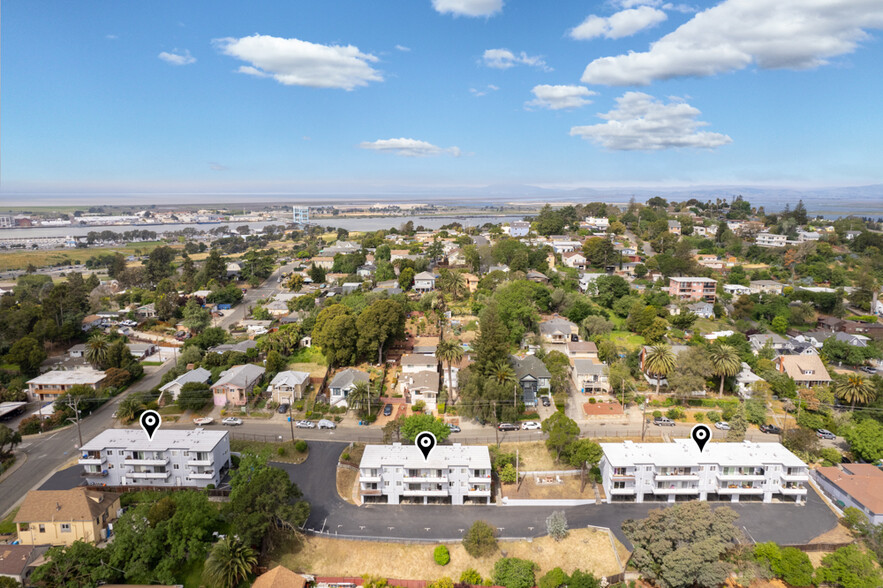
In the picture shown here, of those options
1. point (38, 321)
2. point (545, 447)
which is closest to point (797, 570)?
point (545, 447)

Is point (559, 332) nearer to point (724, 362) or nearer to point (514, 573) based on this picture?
point (724, 362)

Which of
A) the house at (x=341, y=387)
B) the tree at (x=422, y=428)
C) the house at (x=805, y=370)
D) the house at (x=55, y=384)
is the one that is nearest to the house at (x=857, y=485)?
the house at (x=805, y=370)

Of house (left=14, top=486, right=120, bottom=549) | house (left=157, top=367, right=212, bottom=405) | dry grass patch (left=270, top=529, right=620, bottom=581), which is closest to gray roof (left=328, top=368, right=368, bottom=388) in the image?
house (left=157, top=367, right=212, bottom=405)

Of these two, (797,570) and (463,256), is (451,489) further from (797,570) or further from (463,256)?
(463,256)

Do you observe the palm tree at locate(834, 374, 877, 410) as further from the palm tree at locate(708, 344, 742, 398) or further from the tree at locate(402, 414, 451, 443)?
the tree at locate(402, 414, 451, 443)

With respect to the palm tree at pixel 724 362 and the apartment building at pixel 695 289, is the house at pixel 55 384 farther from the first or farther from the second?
the apartment building at pixel 695 289

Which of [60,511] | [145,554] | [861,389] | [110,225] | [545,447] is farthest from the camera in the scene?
[110,225]
